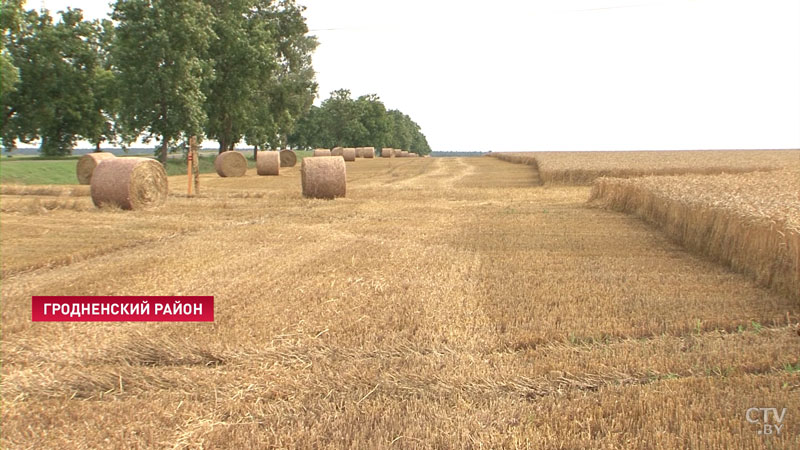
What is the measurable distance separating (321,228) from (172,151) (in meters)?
31.5

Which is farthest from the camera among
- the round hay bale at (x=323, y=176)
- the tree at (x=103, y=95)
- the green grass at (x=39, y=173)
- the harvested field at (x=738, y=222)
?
the tree at (x=103, y=95)

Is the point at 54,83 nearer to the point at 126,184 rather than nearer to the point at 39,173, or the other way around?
the point at 39,173

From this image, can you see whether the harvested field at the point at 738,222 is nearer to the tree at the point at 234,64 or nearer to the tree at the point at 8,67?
the tree at the point at 8,67

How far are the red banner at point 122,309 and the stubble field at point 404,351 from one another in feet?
0.80

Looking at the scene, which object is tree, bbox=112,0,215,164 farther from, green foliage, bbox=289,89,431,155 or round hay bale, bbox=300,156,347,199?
green foliage, bbox=289,89,431,155

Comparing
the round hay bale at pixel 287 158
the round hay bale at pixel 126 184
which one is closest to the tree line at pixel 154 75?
the round hay bale at pixel 287 158

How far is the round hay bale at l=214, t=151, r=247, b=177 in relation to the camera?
3556 centimetres

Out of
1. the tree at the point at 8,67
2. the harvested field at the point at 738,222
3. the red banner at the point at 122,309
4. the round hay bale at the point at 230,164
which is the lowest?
the red banner at the point at 122,309

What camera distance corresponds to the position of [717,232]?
9914 mm

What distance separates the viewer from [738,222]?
9.17 meters

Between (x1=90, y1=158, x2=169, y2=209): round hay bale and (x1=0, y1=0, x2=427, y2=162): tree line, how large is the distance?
1916 centimetres

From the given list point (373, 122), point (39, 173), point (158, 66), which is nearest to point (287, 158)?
point (158, 66)

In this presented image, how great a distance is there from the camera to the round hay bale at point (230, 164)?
35.6 meters

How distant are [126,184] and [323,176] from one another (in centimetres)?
617
